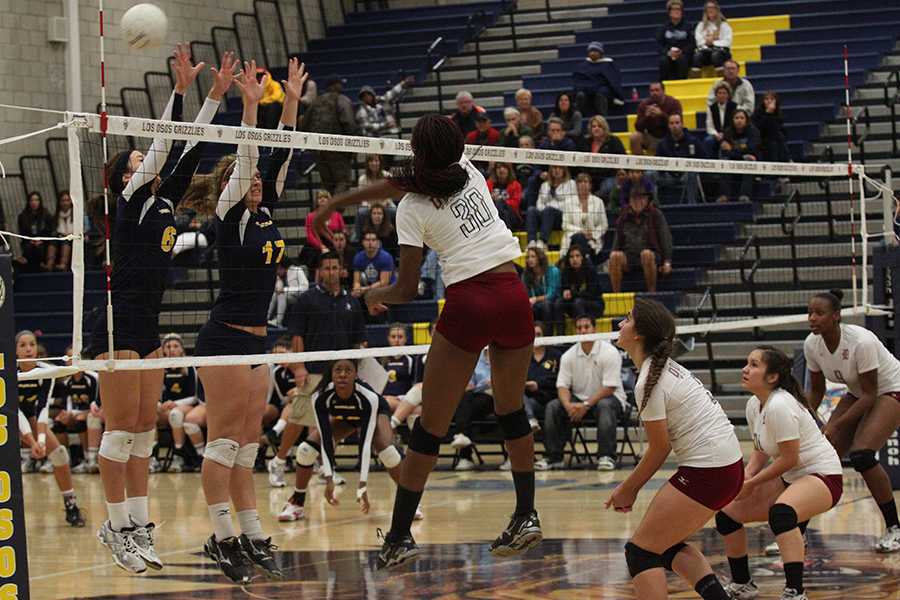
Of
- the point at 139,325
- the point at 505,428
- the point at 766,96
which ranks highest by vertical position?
the point at 766,96

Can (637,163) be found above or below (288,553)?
above

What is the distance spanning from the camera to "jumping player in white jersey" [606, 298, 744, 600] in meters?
6.32

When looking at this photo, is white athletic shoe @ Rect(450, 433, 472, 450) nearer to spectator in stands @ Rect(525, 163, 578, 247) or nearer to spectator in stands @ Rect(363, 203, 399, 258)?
spectator in stands @ Rect(525, 163, 578, 247)

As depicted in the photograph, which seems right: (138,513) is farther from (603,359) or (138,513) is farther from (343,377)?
(603,359)

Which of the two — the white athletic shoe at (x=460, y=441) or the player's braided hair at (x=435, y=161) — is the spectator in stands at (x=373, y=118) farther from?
the player's braided hair at (x=435, y=161)

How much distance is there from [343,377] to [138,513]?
3.14 metres

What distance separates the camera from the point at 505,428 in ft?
21.6

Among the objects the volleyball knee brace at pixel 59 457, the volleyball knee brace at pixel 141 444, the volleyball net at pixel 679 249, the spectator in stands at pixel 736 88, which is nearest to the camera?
the volleyball knee brace at pixel 141 444

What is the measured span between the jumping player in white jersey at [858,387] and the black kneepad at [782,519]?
175cm

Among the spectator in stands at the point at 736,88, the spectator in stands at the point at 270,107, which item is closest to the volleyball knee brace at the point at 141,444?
the spectator in stands at the point at 736,88

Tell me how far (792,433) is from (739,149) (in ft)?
32.2

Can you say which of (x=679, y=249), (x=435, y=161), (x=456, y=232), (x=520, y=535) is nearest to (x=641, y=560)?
(x=520, y=535)

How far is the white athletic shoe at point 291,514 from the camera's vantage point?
11031mm

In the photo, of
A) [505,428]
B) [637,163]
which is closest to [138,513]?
[505,428]
